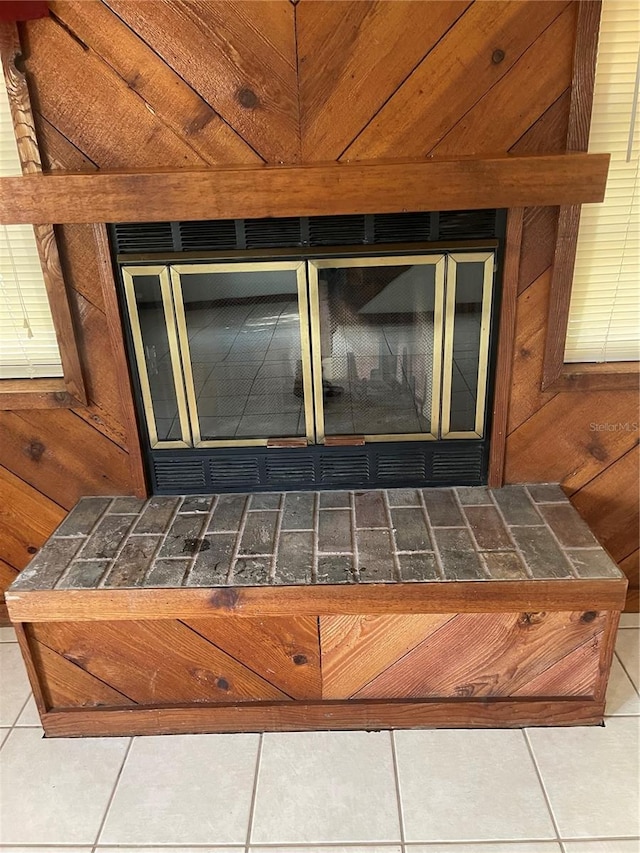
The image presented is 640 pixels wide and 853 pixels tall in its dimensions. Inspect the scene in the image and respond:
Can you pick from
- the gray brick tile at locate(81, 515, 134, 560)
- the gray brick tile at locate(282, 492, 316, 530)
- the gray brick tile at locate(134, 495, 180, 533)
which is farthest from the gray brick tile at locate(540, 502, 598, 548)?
the gray brick tile at locate(81, 515, 134, 560)

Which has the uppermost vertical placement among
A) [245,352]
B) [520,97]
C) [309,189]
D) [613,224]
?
[520,97]

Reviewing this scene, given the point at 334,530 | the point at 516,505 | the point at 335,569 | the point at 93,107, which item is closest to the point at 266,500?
the point at 334,530

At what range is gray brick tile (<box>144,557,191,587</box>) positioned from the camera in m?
1.47

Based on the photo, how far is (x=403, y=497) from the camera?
1755 mm

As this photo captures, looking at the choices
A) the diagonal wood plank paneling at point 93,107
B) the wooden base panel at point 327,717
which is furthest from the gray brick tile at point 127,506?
the diagonal wood plank paneling at point 93,107

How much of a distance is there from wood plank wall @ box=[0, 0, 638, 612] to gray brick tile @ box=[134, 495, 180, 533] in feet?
1.86

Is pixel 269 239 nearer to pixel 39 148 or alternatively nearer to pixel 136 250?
pixel 136 250

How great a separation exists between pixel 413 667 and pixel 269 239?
3.58 ft

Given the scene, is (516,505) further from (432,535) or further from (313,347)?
(313,347)

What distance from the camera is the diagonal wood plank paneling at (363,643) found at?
4.84 feet

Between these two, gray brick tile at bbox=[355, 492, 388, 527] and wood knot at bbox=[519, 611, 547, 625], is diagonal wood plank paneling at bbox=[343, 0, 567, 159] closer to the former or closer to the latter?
gray brick tile at bbox=[355, 492, 388, 527]

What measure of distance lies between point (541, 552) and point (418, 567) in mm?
299

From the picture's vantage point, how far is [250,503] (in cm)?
176

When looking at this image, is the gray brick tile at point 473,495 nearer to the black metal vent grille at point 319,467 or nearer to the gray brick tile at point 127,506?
the black metal vent grille at point 319,467
